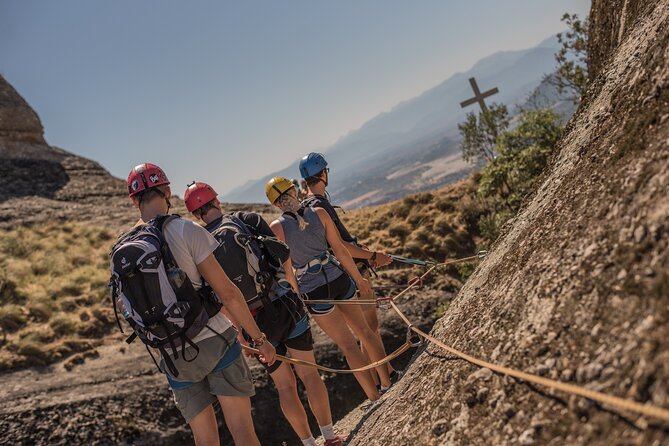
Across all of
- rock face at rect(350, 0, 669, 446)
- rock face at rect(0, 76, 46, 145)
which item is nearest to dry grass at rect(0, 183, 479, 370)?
rock face at rect(350, 0, 669, 446)

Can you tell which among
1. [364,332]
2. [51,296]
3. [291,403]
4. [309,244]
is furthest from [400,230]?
[291,403]

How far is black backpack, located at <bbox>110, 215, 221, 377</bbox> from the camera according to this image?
342 cm

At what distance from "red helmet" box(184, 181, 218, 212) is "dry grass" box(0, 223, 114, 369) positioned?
9967mm

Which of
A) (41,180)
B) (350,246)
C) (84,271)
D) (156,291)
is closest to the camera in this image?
(156,291)

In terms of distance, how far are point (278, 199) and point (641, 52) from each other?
3.58 meters

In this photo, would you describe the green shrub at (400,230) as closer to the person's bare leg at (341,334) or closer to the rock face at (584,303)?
the person's bare leg at (341,334)

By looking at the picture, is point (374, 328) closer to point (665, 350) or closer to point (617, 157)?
point (617, 157)

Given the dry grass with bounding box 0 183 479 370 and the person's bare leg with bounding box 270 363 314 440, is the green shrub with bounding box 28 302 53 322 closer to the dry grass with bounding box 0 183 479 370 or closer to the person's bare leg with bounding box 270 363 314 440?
the dry grass with bounding box 0 183 479 370

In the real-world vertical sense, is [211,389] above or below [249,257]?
below

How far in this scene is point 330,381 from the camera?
1052 cm

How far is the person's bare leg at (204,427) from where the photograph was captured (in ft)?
12.7

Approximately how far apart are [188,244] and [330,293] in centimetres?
232

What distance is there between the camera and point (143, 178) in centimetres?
382

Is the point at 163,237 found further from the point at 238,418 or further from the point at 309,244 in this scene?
the point at 309,244
